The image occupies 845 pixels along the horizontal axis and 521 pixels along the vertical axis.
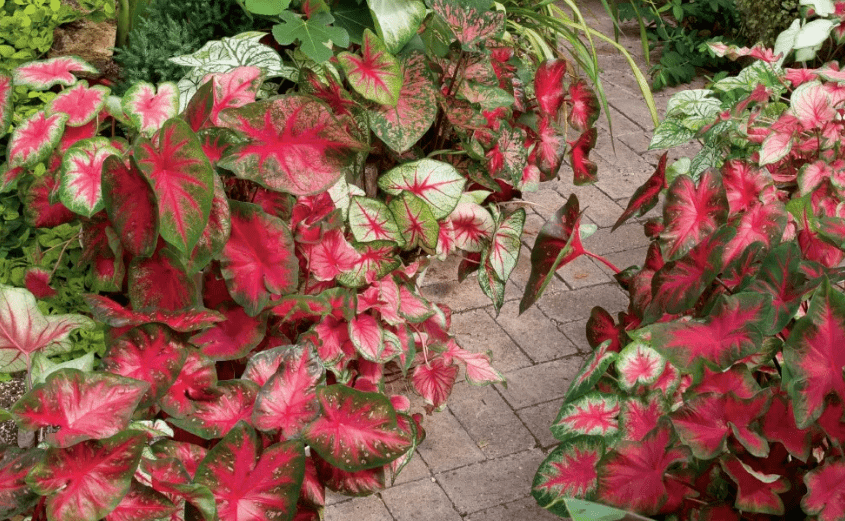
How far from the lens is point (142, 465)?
54.4 inches

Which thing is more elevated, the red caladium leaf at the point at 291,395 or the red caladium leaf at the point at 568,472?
the red caladium leaf at the point at 291,395

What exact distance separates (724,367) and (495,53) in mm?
1321

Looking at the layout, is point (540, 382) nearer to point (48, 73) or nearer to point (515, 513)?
point (515, 513)

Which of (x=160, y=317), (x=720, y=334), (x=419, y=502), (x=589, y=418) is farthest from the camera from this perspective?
(x=419, y=502)

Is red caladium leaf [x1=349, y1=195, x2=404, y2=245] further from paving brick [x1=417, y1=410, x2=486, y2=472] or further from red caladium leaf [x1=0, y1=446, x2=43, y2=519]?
red caladium leaf [x1=0, y1=446, x2=43, y2=519]

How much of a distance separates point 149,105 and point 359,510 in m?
0.97

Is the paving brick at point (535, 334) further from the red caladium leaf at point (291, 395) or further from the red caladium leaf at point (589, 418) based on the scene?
the red caladium leaf at point (291, 395)

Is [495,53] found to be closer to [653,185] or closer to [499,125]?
[499,125]

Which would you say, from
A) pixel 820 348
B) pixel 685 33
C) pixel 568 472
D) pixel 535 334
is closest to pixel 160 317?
pixel 568 472

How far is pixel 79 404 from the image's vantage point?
1.30 meters

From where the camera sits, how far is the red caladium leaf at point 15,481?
4.05 ft

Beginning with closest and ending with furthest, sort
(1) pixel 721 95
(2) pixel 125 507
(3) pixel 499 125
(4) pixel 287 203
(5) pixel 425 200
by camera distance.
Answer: (2) pixel 125 507 < (4) pixel 287 203 < (5) pixel 425 200 < (3) pixel 499 125 < (1) pixel 721 95

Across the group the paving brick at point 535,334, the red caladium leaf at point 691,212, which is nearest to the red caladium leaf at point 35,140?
the red caladium leaf at point 691,212

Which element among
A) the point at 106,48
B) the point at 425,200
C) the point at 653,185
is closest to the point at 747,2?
the point at 653,185
